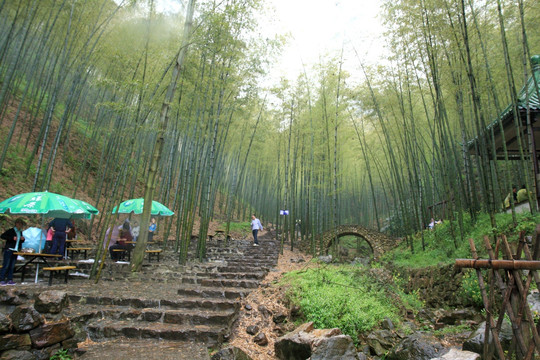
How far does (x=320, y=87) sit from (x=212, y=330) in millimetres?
7445

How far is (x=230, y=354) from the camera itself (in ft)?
8.96

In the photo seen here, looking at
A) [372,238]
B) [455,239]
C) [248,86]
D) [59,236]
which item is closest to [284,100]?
[248,86]

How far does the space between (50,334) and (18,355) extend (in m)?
0.24

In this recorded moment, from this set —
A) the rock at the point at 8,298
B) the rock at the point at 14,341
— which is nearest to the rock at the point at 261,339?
the rock at the point at 14,341

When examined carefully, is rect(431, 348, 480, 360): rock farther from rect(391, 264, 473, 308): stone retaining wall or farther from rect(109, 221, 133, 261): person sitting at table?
rect(109, 221, 133, 261): person sitting at table

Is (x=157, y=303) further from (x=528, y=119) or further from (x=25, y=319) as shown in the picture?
(x=528, y=119)

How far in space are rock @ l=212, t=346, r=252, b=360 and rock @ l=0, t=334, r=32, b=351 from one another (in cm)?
158

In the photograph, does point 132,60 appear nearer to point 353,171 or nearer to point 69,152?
point 69,152

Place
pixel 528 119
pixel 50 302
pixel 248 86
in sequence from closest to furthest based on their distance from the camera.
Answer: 1. pixel 50 302
2. pixel 528 119
3. pixel 248 86

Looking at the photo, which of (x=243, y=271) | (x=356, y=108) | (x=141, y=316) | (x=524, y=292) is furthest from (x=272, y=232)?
(x=524, y=292)

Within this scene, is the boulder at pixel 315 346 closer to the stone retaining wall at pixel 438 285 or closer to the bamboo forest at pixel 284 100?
the bamboo forest at pixel 284 100

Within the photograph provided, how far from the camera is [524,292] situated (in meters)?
2.03

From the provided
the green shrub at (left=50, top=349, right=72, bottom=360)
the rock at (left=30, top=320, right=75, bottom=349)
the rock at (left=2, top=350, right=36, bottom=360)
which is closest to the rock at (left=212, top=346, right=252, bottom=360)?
the green shrub at (left=50, top=349, right=72, bottom=360)

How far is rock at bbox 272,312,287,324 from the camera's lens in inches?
149
